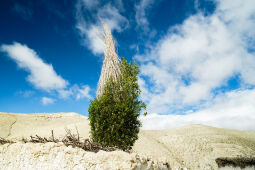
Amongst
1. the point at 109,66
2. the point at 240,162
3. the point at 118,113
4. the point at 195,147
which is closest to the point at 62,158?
the point at 118,113

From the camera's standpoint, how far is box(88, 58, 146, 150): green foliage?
8.75m

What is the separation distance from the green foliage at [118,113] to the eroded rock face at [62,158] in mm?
4571

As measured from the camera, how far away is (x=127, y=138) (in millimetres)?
8883

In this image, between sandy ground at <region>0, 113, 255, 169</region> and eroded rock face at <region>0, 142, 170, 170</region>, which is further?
sandy ground at <region>0, 113, 255, 169</region>

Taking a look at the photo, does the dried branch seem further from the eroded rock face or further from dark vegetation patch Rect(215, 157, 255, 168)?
dark vegetation patch Rect(215, 157, 255, 168)

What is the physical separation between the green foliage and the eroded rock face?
15.0 ft

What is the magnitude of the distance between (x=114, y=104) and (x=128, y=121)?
1238 millimetres

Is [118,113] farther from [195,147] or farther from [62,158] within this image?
[195,147]

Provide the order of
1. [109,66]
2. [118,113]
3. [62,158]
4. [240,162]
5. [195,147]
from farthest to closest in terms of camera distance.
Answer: [195,147] < [240,162] < [109,66] < [118,113] < [62,158]

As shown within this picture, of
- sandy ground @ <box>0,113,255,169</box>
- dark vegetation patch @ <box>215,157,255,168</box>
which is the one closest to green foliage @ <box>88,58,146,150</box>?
sandy ground @ <box>0,113,255,169</box>

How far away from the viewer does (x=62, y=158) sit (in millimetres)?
3137

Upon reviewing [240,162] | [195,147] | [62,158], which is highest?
[62,158]

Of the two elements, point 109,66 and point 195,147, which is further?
point 195,147

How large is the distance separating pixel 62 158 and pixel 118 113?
5.84 metres
